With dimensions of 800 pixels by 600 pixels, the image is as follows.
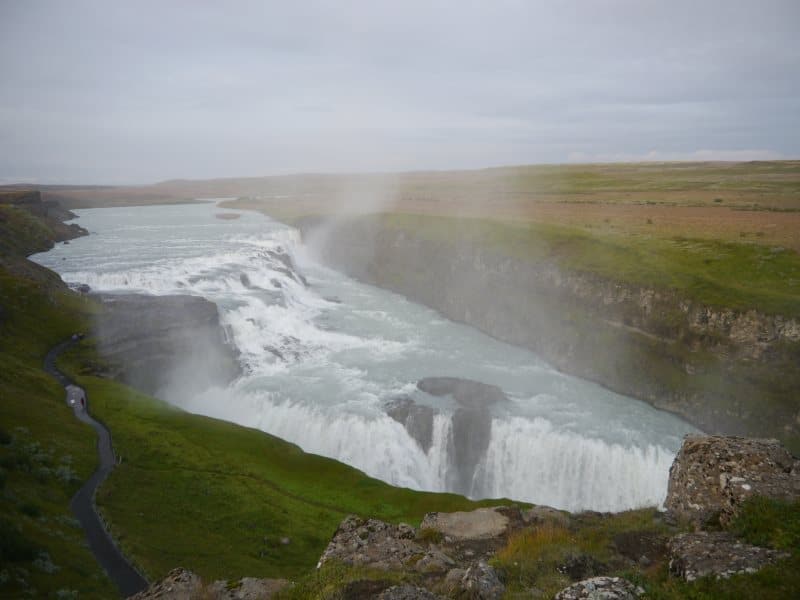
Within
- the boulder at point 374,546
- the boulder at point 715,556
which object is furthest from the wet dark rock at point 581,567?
the boulder at point 374,546

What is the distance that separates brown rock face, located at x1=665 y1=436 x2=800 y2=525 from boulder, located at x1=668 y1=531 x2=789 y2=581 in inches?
58.2

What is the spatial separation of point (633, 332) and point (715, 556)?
120 ft

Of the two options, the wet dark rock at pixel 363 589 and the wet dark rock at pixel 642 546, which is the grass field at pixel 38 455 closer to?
the wet dark rock at pixel 363 589

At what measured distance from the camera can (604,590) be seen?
7254mm

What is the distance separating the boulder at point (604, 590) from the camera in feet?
23.4

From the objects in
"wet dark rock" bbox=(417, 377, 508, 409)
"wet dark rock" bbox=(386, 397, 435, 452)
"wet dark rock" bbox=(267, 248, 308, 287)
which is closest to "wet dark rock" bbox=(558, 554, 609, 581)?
"wet dark rock" bbox=(386, 397, 435, 452)

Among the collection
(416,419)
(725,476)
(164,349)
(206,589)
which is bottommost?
(416,419)

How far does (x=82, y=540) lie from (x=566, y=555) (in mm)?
16921

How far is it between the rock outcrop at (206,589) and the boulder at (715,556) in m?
8.26

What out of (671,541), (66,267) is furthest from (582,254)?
(66,267)

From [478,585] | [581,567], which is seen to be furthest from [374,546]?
[581,567]

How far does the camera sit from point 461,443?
32281 millimetres

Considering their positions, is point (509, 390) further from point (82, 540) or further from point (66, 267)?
point (66, 267)

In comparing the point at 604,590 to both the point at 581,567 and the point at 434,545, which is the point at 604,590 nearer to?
the point at 581,567
